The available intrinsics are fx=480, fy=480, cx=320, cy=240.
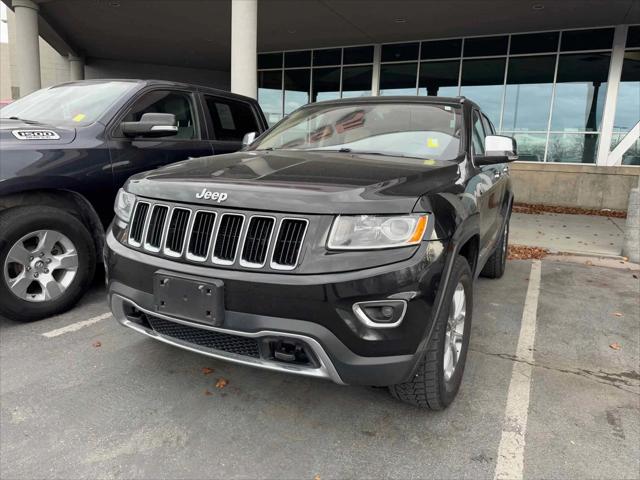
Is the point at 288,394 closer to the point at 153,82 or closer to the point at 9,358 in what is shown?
the point at 9,358

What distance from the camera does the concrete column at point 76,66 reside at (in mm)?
19141

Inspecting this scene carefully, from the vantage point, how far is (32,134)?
357 centimetres

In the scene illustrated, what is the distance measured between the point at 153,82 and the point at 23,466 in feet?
11.5

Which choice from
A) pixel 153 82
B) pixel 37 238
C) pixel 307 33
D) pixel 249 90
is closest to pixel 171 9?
pixel 307 33

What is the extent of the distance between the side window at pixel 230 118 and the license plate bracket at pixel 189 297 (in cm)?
322

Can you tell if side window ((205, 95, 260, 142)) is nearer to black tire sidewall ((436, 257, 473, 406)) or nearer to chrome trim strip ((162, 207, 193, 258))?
chrome trim strip ((162, 207, 193, 258))

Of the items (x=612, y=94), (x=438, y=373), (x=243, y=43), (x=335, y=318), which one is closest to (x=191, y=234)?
(x=335, y=318)

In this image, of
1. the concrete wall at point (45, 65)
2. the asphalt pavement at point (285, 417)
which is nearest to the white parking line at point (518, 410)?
the asphalt pavement at point (285, 417)

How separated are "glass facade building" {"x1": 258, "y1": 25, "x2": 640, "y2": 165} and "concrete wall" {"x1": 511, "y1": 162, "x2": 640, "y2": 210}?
0.37 metres

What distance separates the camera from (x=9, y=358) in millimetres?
3166

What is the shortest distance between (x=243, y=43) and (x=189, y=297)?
7594 millimetres

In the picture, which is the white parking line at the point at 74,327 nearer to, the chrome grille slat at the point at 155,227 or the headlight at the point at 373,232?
the chrome grille slat at the point at 155,227

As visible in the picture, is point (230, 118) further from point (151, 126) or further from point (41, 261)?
point (41, 261)

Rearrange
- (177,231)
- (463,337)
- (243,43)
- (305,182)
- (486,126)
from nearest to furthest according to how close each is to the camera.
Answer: (305,182)
(177,231)
(463,337)
(486,126)
(243,43)
